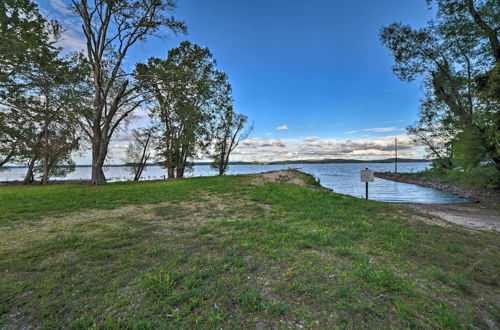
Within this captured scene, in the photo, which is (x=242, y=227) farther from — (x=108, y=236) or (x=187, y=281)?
(x=108, y=236)

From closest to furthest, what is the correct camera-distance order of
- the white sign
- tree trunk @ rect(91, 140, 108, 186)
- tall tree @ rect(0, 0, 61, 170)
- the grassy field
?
the grassy field
tall tree @ rect(0, 0, 61, 170)
the white sign
tree trunk @ rect(91, 140, 108, 186)

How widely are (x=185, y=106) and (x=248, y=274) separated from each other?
57.0 feet

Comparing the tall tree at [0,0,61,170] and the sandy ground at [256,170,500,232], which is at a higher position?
the tall tree at [0,0,61,170]

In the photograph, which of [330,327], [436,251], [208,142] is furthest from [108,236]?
[208,142]

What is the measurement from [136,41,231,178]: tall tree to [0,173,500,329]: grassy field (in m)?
14.6

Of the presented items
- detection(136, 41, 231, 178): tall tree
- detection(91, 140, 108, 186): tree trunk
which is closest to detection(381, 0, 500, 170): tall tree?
detection(136, 41, 231, 178): tall tree

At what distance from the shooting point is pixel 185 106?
1823cm

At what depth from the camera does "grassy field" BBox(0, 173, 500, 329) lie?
237 cm

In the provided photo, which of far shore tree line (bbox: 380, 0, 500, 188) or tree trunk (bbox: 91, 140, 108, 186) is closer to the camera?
far shore tree line (bbox: 380, 0, 500, 188)

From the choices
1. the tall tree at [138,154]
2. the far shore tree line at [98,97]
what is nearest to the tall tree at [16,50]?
the far shore tree line at [98,97]

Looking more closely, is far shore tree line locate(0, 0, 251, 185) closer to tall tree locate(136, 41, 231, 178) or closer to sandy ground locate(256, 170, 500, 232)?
tall tree locate(136, 41, 231, 178)

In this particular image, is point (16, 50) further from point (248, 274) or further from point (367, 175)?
point (367, 175)

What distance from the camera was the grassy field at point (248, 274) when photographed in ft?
7.76

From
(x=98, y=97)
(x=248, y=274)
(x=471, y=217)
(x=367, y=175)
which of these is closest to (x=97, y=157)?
(x=98, y=97)
